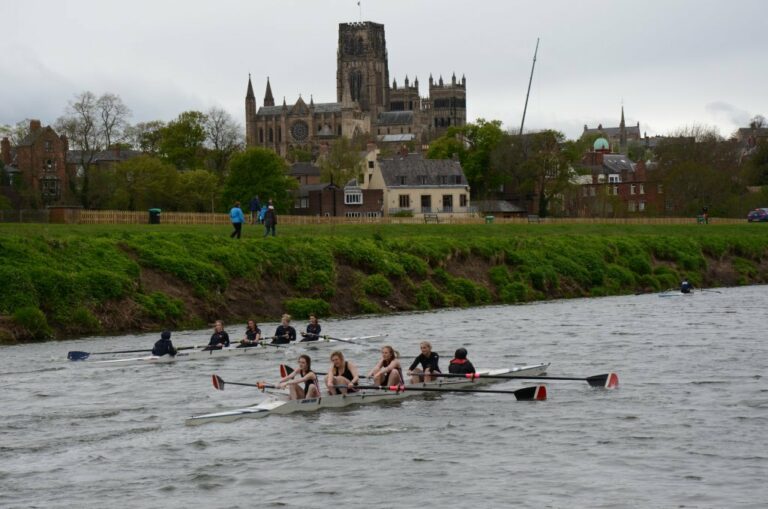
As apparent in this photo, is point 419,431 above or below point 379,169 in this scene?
below

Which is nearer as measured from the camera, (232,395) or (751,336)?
(232,395)

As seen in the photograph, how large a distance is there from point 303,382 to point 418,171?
348ft

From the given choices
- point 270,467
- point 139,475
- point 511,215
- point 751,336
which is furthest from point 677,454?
point 511,215

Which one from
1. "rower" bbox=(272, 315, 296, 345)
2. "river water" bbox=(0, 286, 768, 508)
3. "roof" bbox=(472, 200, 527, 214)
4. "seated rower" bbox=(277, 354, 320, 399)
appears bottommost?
"river water" bbox=(0, 286, 768, 508)

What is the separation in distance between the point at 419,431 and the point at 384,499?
552cm

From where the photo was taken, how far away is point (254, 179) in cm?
12900

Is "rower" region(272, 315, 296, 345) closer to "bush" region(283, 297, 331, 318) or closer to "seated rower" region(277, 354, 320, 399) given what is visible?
"seated rower" region(277, 354, 320, 399)

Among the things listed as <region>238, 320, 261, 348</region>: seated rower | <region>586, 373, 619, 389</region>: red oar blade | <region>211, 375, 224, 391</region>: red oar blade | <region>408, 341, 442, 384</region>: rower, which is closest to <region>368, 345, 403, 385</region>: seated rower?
<region>408, 341, 442, 384</region>: rower

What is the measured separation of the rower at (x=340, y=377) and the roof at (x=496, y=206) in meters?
104

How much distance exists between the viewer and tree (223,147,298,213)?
12788 cm

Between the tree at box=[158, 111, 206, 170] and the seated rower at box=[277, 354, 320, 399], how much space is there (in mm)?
124861

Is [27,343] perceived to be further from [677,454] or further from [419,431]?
[677,454]

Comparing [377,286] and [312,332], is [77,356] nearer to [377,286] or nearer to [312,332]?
[312,332]

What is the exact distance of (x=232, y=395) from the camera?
99.2 feet
